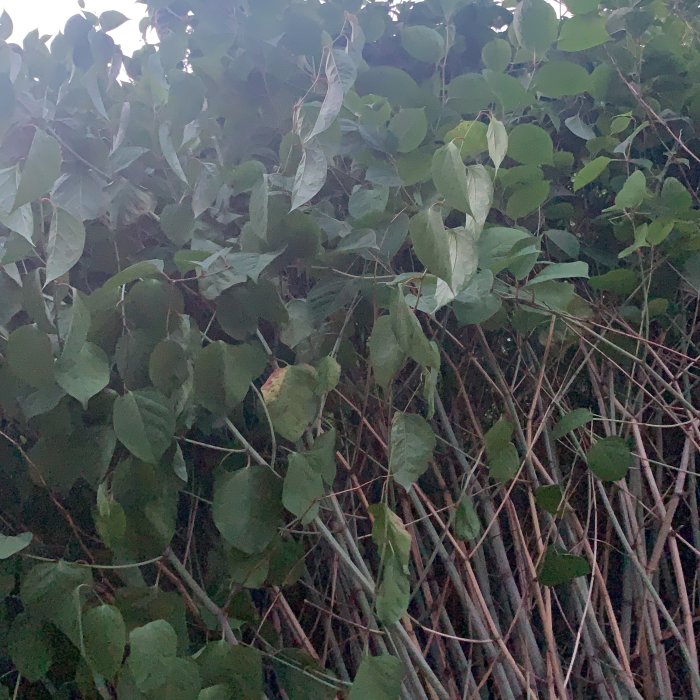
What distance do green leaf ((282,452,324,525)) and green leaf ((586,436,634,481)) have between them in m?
0.33

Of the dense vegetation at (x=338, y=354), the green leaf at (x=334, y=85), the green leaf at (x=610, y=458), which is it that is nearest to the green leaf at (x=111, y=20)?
the dense vegetation at (x=338, y=354)

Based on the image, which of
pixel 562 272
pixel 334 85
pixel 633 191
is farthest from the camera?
pixel 633 191

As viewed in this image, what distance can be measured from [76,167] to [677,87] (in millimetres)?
823

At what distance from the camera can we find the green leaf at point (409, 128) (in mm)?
714

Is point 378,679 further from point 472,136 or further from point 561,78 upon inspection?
point 561,78

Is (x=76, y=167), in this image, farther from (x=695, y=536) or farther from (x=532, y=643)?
(x=695, y=536)

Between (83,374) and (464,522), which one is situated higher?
(83,374)

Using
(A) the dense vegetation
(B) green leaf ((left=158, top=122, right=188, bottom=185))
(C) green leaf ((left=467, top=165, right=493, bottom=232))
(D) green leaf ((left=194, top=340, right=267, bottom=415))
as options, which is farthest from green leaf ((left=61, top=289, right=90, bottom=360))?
(C) green leaf ((left=467, top=165, right=493, bottom=232))

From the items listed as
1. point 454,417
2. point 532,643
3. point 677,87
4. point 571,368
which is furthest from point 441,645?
point 677,87

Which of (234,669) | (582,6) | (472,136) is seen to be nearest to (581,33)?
(582,6)

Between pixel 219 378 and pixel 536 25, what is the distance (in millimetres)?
540

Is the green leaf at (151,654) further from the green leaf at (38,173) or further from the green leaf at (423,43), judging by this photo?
the green leaf at (423,43)

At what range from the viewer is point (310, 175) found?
0.58m

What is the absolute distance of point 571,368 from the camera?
90cm
